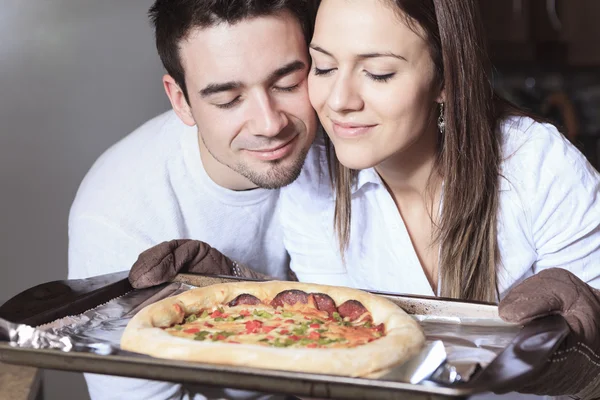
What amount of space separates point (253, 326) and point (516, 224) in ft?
2.50

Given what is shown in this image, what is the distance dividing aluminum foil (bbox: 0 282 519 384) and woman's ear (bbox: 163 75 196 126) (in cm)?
67

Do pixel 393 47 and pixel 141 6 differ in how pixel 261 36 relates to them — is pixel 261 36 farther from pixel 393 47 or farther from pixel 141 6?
pixel 141 6

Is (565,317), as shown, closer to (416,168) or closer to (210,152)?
(416,168)

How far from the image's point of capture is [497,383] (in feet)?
3.82

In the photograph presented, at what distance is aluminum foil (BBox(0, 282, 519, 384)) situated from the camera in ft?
4.40

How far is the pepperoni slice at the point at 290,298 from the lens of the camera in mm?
1646

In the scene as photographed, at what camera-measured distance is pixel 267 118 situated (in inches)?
79.0

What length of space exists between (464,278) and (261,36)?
77cm

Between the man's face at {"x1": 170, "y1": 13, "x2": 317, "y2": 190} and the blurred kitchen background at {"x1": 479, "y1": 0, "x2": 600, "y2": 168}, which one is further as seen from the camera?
the blurred kitchen background at {"x1": 479, "y1": 0, "x2": 600, "y2": 168}

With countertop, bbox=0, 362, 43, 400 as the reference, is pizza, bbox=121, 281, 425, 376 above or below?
above

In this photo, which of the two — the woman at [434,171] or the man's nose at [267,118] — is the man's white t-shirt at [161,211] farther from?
the man's nose at [267,118]

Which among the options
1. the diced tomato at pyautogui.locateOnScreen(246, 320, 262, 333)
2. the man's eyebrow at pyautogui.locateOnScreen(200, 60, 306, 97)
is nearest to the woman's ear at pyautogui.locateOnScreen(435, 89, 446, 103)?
the man's eyebrow at pyautogui.locateOnScreen(200, 60, 306, 97)

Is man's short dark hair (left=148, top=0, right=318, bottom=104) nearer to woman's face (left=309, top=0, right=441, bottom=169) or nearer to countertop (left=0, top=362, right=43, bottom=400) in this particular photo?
woman's face (left=309, top=0, right=441, bottom=169)

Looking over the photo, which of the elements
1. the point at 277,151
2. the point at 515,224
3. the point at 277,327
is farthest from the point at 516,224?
the point at 277,327
